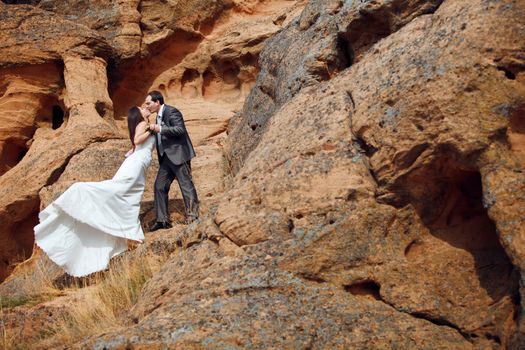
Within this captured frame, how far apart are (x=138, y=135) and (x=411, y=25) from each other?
3862 millimetres

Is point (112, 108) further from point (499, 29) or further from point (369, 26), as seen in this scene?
point (499, 29)

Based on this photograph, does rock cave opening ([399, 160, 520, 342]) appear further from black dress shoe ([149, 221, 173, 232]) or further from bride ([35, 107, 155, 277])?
black dress shoe ([149, 221, 173, 232])

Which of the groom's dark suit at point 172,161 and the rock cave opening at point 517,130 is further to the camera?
the groom's dark suit at point 172,161

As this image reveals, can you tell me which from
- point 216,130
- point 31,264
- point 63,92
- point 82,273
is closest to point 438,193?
point 82,273

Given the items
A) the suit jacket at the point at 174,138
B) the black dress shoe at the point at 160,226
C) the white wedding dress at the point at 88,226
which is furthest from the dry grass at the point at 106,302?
the suit jacket at the point at 174,138

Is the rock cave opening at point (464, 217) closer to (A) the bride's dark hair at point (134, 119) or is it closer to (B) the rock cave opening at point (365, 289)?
(B) the rock cave opening at point (365, 289)

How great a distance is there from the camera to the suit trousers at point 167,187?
932 centimetres

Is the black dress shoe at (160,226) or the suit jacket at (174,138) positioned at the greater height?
the suit jacket at (174,138)

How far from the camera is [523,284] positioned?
5.00 m

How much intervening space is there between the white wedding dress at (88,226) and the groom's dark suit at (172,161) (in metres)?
0.53

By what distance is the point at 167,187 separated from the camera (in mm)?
9547

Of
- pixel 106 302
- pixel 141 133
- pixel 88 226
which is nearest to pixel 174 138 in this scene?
pixel 141 133

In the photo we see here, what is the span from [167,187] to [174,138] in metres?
0.60

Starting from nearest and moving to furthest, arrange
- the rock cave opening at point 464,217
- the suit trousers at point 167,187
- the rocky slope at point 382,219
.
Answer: the rocky slope at point 382,219
the rock cave opening at point 464,217
the suit trousers at point 167,187
